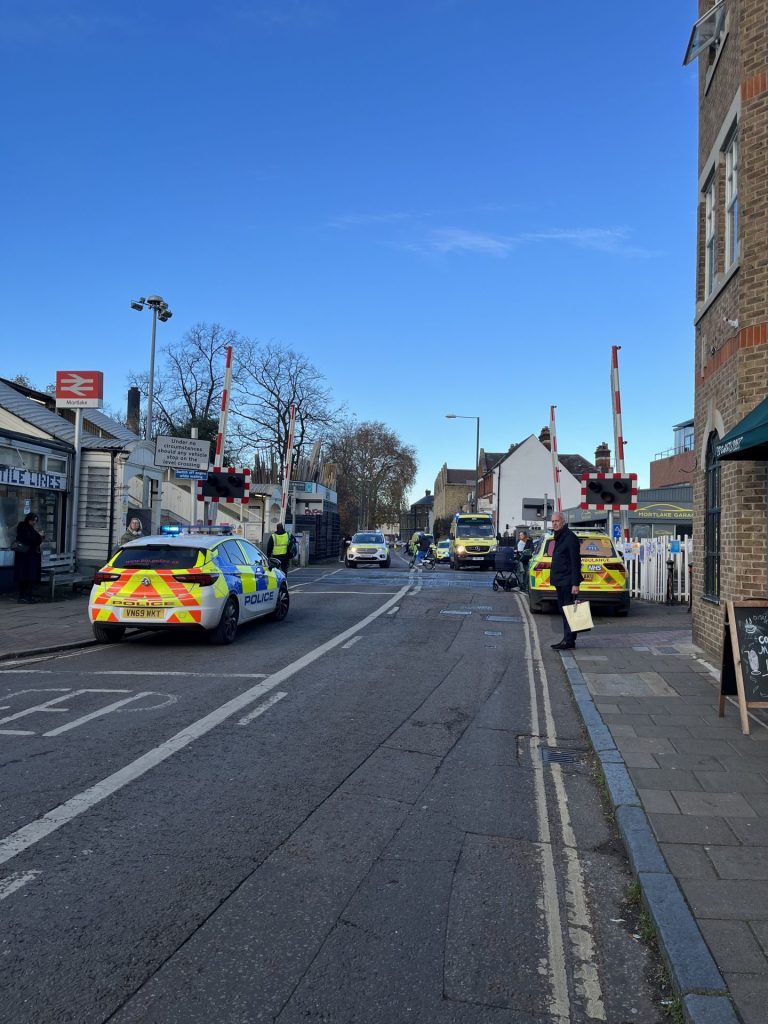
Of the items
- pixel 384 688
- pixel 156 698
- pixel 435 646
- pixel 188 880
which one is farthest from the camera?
pixel 435 646

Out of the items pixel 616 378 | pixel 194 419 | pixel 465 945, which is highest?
pixel 194 419

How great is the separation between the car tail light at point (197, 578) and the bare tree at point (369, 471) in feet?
221

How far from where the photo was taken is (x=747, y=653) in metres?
6.90

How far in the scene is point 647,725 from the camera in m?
7.00

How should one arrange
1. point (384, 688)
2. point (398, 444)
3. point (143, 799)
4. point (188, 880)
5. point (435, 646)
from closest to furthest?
point (188, 880)
point (143, 799)
point (384, 688)
point (435, 646)
point (398, 444)

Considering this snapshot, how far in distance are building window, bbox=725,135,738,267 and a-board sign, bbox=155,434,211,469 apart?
10.1 meters

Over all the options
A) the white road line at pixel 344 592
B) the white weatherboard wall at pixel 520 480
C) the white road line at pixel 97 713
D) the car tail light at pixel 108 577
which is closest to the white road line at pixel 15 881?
the white road line at pixel 97 713

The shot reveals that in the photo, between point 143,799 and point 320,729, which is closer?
point 143,799

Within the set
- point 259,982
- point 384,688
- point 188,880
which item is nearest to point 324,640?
point 384,688

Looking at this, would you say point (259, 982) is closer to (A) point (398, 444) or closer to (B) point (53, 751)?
(B) point (53, 751)

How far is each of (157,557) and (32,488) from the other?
8.39 meters

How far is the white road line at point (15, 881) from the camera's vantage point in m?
3.73

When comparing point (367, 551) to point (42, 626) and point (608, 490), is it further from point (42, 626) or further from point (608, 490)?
point (42, 626)

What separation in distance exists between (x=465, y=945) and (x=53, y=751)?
145 inches
